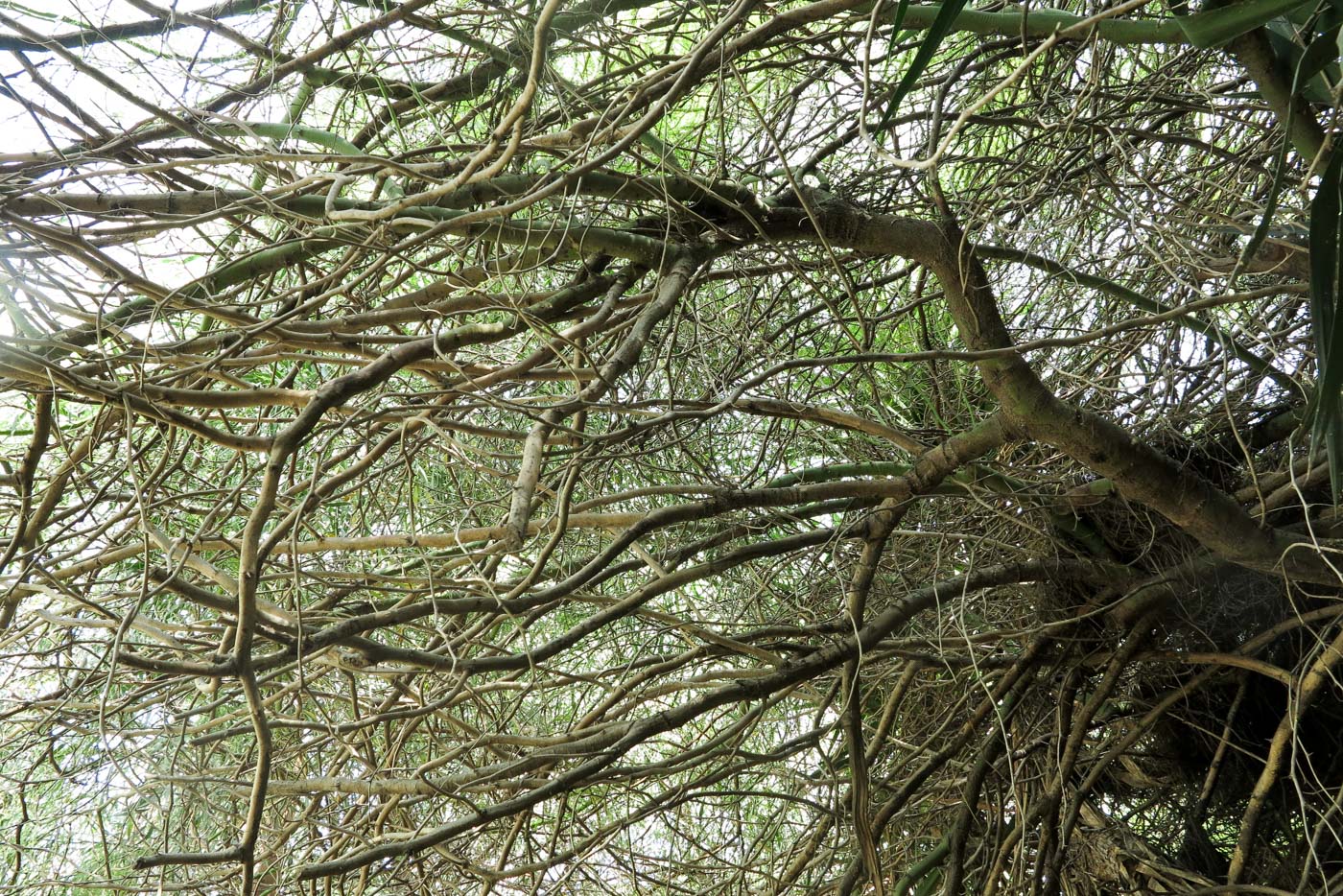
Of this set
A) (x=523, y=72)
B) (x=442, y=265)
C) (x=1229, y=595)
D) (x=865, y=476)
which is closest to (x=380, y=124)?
(x=523, y=72)

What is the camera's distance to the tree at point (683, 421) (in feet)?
2.81

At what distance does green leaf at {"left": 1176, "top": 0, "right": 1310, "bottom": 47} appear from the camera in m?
0.66

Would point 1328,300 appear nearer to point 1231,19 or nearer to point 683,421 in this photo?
point 1231,19

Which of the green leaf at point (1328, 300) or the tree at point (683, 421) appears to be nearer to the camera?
the green leaf at point (1328, 300)

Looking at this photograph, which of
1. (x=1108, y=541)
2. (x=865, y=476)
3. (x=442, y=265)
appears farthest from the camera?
(x=442, y=265)

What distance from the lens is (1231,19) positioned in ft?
2.19

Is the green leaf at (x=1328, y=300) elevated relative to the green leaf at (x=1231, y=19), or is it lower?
lower

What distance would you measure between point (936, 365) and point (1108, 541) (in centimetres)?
33

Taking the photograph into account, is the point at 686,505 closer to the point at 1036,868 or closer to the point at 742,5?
the point at 742,5

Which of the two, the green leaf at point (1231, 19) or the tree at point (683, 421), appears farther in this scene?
the tree at point (683, 421)

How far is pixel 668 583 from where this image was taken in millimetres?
1046

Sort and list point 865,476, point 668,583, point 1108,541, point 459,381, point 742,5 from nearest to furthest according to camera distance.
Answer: point 742,5 → point 459,381 → point 668,583 → point 865,476 → point 1108,541

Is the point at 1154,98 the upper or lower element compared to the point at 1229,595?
upper

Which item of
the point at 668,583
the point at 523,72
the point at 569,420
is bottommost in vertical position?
the point at 668,583
